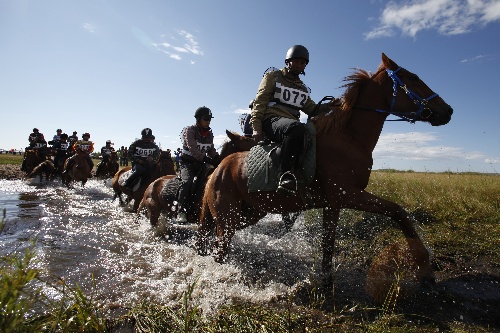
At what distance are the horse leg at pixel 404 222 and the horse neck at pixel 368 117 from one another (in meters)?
0.82

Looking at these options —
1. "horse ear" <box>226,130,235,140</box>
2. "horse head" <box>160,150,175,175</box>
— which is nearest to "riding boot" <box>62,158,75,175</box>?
"horse head" <box>160,150,175,175</box>

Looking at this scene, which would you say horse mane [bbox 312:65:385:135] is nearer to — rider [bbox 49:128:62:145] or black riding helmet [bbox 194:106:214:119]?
black riding helmet [bbox 194:106:214:119]

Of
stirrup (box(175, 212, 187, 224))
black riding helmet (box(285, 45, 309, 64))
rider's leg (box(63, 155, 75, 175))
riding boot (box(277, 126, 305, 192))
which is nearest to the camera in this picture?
riding boot (box(277, 126, 305, 192))

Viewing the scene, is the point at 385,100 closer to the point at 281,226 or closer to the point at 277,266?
the point at 277,266

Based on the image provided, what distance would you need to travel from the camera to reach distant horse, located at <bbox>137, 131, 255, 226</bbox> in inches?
262

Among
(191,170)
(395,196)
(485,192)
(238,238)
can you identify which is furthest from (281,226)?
(485,192)

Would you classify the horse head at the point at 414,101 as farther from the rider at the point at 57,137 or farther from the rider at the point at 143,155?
the rider at the point at 57,137

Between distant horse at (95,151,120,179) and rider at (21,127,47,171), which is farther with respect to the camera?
rider at (21,127,47,171)

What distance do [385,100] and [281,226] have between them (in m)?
4.24

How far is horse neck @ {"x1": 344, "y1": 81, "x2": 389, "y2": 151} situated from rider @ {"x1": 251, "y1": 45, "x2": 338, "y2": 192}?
0.40m

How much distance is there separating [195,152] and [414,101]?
427 centimetres

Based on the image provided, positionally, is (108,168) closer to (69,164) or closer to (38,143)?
(69,164)

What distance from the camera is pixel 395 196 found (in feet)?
28.0

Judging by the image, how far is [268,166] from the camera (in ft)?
14.1
